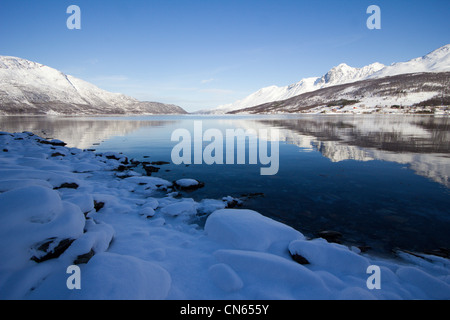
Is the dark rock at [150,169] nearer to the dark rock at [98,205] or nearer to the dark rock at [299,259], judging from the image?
the dark rock at [98,205]

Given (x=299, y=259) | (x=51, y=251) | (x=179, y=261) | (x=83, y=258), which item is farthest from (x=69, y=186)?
(x=299, y=259)

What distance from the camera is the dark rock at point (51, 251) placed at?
440 cm

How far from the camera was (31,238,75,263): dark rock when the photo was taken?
173 inches

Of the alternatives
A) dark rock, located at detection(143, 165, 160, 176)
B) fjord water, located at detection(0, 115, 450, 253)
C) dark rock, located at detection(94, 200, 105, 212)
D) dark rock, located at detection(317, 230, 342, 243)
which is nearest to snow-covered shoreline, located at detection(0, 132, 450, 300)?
dark rock, located at detection(94, 200, 105, 212)

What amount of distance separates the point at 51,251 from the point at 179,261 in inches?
107

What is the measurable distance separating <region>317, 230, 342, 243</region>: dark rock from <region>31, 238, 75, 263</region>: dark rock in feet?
23.3

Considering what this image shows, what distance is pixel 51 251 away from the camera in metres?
4.52

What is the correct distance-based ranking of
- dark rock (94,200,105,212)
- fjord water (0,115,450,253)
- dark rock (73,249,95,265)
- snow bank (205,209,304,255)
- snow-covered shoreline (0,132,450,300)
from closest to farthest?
snow-covered shoreline (0,132,450,300), dark rock (73,249,95,265), snow bank (205,209,304,255), fjord water (0,115,450,253), dark rock (94,200,105,212)

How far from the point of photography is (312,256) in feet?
17.2

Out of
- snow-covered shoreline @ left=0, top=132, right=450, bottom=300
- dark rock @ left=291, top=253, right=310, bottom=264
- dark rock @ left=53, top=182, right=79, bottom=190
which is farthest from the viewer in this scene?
dark rock @ left=53, top=182, right=79, bottom=190

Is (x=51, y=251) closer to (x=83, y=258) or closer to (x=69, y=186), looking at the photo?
(x=83, y=258)

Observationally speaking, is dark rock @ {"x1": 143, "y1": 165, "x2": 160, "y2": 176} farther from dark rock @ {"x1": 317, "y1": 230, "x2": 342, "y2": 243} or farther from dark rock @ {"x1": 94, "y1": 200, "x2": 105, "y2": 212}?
dark rock @ {"x1": 317, "y1": 230, "x2": 342, "y2": 243}

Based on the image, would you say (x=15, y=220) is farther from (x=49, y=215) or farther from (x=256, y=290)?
(x=256, y=290)
